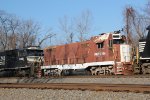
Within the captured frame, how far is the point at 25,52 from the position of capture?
3288 centimetres

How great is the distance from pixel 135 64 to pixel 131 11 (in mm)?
39630

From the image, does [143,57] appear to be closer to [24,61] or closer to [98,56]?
[98,56]

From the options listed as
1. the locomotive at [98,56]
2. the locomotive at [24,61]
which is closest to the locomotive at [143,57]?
the locomotive at [98,56]

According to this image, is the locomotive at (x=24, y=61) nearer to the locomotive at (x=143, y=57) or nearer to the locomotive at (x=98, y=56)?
the locomotive at (x=98, y=56)

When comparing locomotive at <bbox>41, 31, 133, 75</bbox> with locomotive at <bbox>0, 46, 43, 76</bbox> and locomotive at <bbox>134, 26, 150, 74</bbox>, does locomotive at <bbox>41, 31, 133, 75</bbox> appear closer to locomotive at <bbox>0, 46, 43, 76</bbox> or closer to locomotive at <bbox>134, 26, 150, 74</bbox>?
locomotive at <bbox>134, 26, 150, 74</bbox>

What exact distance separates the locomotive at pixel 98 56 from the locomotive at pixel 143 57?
749mm

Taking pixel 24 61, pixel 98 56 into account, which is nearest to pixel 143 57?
pixel 98 56

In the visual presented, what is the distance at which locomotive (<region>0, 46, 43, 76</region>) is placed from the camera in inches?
1252

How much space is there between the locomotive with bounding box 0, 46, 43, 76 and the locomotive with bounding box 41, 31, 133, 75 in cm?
195

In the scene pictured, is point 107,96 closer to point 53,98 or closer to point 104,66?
point 53,98

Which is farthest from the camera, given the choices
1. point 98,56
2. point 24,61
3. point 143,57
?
point 24,61

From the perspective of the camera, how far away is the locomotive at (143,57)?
23.7m

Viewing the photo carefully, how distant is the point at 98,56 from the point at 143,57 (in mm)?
4008

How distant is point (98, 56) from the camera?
2656cm
